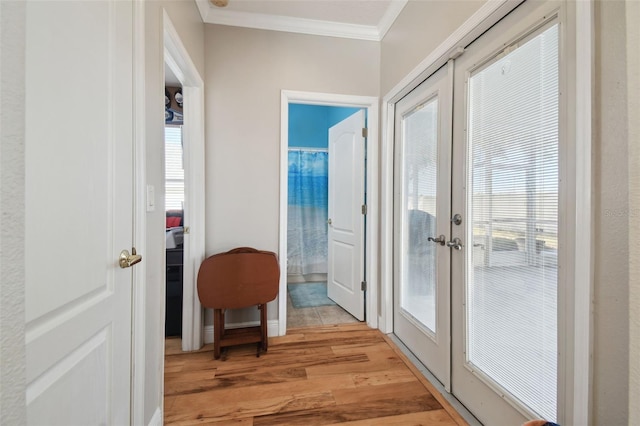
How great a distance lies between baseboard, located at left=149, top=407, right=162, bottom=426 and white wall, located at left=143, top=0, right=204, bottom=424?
0.8 inches

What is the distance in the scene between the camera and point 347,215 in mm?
2705

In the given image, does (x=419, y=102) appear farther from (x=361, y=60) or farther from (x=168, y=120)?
(x=168, y=120)

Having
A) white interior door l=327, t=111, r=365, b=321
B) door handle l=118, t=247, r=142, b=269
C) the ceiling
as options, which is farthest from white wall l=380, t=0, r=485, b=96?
door handle l=118, t=247, r=142, b=269

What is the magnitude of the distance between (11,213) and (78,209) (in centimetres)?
45

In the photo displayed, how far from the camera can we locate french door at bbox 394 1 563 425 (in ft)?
3.31

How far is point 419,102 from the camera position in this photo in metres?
1.86

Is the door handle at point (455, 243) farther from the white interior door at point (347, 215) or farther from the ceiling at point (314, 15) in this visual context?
the ceiling at point (314, 15)

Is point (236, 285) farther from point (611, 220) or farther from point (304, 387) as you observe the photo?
point (611, 220)

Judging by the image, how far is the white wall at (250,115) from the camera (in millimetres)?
2176

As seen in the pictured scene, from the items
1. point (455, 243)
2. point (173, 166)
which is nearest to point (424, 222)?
point (455, 243)

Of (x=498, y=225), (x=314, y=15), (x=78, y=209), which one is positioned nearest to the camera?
(x=78, y=209)

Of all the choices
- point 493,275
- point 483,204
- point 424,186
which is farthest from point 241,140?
point 493,275

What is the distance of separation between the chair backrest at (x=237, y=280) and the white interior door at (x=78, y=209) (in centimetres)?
83

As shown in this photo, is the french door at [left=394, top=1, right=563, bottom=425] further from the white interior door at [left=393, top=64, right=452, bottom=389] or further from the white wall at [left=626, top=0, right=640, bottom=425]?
the white wall at [left=626, top=0, right=640, bottom=425]
